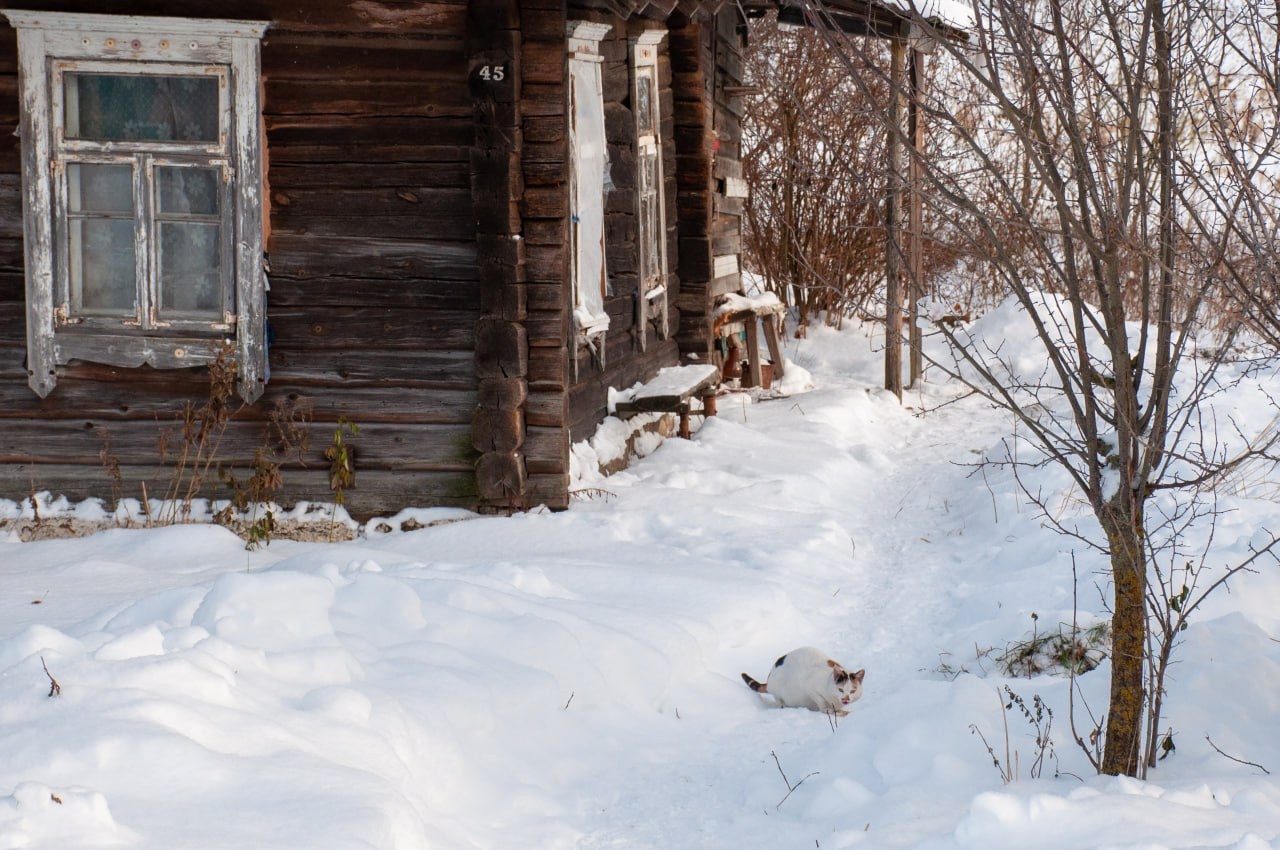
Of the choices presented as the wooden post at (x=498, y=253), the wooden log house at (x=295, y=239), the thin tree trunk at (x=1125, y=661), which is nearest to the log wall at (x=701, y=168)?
the wooden log house at (x=295, y=239)

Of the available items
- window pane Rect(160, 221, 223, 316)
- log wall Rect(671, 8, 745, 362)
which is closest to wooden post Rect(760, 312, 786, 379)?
log wall Rect(671, 8, 745, 362)

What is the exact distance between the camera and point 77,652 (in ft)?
11.4

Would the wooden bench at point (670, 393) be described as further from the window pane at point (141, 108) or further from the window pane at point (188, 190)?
the window pane at point (141, 108)

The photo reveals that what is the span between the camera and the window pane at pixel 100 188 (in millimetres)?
6348

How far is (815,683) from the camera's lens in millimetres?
4332

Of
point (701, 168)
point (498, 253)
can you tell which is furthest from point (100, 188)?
point (701, 168)

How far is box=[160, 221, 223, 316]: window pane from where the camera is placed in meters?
6.41

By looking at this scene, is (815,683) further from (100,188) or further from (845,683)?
(100,188)

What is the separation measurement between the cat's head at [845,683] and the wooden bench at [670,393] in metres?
3.85

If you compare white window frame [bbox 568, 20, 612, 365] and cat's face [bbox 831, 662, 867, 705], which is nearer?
cat's face [bbox 831, 662, 867, 705]

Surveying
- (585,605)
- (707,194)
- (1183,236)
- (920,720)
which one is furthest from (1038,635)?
(707,194)

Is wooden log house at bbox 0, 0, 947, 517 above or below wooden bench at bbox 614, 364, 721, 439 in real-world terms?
above

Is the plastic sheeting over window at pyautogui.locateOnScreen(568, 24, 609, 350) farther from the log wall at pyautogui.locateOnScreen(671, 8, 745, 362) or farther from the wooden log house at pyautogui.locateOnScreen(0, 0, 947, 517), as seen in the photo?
the log wall at pyautogui.locateOnScreen(671, 8, 745, 362)

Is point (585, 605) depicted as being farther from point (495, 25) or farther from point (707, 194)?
point (707, 194)
